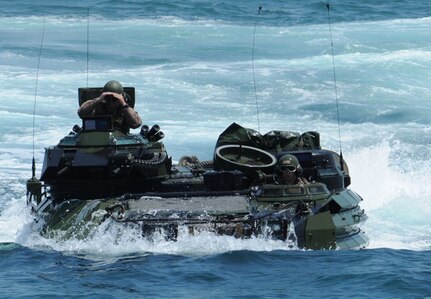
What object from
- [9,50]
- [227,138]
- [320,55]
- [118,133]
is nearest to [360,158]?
[227,138]

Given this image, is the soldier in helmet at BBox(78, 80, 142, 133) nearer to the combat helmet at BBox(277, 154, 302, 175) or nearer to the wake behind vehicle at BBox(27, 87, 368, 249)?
the wake behind vehicle at BBox(27, 87, 368, 249)

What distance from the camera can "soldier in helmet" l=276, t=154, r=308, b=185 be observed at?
1912cm

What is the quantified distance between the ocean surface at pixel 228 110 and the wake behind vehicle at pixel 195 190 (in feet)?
0.95

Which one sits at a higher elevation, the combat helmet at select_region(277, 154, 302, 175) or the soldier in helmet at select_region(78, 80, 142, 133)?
the soldier in helmet at select_region(78, 80, 142, 133)

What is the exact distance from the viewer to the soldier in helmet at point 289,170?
19125 millimetres

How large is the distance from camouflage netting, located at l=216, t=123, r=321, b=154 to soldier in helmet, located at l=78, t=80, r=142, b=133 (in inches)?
62.2

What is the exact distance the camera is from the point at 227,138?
21.8m

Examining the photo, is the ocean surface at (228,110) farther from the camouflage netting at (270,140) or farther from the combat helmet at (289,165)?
the camouflage netting at (270,140)

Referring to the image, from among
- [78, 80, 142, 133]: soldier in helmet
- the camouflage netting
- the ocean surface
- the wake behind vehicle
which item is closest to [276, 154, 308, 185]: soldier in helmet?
the wake behind vehicle

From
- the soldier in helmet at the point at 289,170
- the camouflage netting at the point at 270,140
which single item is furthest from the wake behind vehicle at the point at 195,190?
the soldier in helmet at the point at 289,170

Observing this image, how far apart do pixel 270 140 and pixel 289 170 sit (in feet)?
9.04

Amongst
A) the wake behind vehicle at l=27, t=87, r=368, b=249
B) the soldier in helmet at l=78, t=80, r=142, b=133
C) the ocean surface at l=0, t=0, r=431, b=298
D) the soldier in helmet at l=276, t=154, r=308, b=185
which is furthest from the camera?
the soldier in helmet at l=78, t=80, r=142, b=133

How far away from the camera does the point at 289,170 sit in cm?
1912

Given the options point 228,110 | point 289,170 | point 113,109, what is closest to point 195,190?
point 289,170
